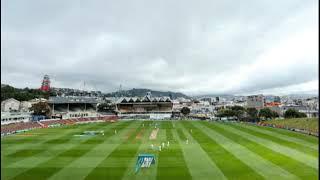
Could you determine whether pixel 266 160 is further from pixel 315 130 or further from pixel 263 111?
pixel 263 111

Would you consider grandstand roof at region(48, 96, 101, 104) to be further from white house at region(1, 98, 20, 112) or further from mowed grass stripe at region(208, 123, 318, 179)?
mowed grass stripe at region(208, 123, 318, 179)

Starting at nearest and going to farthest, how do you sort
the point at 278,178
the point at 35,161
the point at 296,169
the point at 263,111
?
the point at 278,178
the point at 296,169
the point at 35,161
the point at 263,111

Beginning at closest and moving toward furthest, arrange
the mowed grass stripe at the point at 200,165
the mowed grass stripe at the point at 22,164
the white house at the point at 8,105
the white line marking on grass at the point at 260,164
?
the mowed grass stripe at the point at 200,165, the white line marking on grass at the point at 260,164, the mowed grass stripe at the point at 22,164, the white house at the point at 8,105

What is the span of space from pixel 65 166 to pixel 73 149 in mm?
11345

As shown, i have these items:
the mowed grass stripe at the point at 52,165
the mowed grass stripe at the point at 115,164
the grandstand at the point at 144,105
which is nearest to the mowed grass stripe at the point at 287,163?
the mowed grass stripe at the point at 115,164

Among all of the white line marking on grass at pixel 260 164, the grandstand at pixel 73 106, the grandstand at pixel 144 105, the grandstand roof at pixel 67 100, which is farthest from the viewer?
the grandstand at pixel 144 105

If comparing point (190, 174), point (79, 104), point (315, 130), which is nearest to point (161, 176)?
point (190, 174)

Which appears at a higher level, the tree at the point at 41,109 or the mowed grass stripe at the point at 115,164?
the tree at the point at 41,109

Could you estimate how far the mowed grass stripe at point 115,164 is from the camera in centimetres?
2670

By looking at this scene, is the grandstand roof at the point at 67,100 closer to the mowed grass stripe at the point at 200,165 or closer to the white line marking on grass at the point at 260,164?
the mowed grass stripe at the point at 200,165

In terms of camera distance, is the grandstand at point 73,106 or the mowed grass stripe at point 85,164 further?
the grandstand at point 73,106

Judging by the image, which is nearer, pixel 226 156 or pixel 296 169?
pixel 296 169

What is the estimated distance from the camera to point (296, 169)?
29422mm

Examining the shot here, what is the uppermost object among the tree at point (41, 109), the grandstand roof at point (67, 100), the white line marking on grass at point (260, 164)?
the grandstand roof at point (67, 100)
